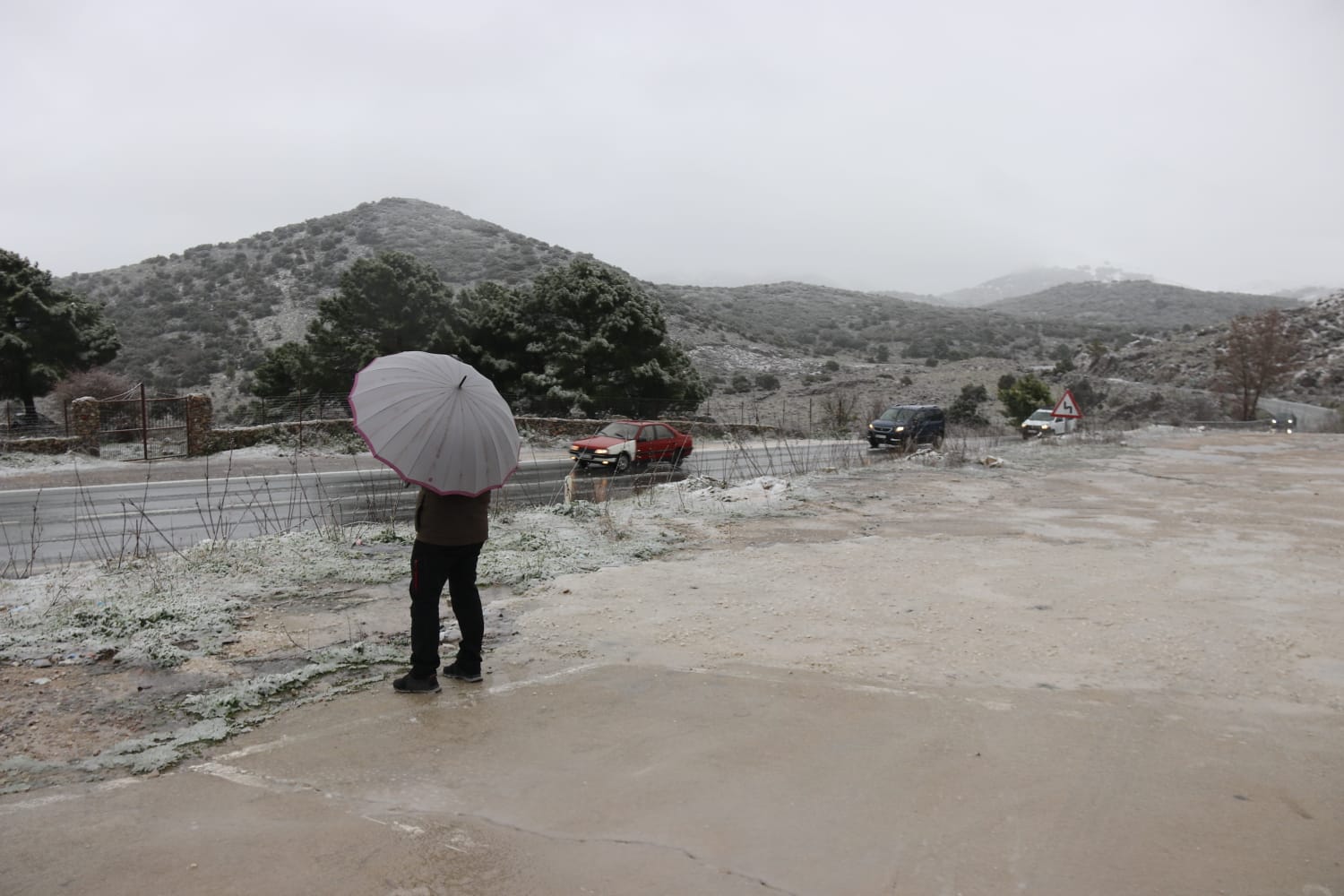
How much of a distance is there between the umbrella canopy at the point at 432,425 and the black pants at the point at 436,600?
1.43ft

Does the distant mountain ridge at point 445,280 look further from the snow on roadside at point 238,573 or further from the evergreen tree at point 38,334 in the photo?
the snow on roadside at point 238,573

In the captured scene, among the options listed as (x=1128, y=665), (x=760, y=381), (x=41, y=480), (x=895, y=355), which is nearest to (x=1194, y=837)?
(x=1128, y=665)

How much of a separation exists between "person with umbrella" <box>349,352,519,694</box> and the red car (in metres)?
16.2

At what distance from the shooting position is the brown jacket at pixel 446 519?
204 inches

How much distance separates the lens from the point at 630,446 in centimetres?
2248

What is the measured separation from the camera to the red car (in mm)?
21797

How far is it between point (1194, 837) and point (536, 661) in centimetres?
371

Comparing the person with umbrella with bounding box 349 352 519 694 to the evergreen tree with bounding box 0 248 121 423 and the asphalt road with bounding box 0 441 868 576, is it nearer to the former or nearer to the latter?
the asphalt road with bounding box 0 441 868 576

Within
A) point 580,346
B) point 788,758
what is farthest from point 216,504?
point 580,346

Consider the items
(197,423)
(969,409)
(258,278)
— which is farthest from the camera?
(258,278)

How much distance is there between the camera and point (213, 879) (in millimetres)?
3150

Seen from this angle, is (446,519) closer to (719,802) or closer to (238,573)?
(719,802)

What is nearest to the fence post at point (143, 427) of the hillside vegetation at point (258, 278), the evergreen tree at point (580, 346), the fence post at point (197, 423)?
the fence post at point (197, 423)

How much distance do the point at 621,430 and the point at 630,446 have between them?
0.86 meters
